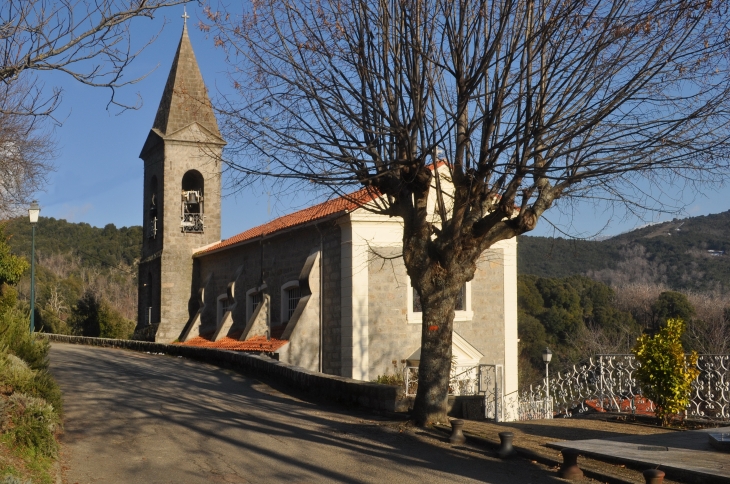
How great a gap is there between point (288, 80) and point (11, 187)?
1405 centimetres

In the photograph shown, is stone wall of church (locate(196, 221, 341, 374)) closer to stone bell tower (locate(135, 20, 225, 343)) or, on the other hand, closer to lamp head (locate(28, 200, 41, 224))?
stone bell tower (locate(135, 20, 225, 343))

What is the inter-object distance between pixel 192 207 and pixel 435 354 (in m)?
25.5

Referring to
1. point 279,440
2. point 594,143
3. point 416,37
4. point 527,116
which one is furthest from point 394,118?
point 279,440

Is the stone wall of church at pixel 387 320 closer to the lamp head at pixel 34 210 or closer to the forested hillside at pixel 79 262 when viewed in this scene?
the lamp head at pixel 34 210

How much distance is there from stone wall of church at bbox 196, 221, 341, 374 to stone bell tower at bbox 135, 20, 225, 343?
3.60 ft

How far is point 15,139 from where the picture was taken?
1675cm

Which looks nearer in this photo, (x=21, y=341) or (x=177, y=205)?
(x=21, y=341)

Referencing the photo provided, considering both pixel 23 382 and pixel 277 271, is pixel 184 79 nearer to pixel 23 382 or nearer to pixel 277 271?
Result: pixel 277 271

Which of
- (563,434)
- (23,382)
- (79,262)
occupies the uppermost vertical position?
(79,262)

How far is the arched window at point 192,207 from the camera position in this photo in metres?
33.6

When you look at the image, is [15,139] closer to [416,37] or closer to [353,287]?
[353,287]

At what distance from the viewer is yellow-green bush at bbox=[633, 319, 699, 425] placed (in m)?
10.7

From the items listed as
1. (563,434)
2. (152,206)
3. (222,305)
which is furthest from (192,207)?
(563,434)

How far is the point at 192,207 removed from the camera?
34094mm
